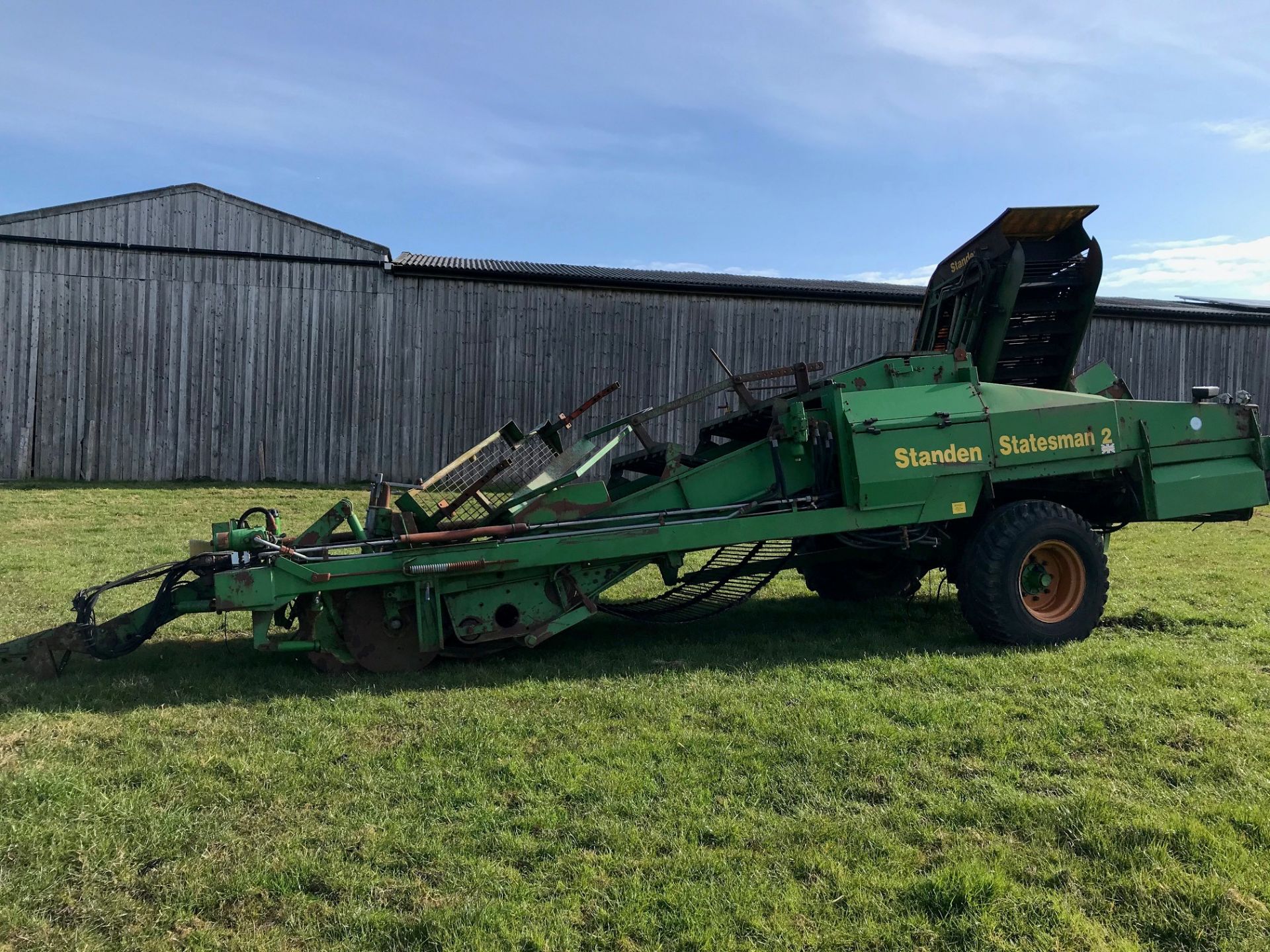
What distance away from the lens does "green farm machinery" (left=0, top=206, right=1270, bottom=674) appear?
17.5 feet

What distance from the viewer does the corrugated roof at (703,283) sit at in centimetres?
1650

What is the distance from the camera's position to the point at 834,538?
6.52 meters

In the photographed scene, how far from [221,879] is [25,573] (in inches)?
282

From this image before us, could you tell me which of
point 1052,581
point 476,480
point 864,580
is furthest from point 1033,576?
point 476,480

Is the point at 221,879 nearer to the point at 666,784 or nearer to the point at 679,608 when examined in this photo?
the point at 666,784

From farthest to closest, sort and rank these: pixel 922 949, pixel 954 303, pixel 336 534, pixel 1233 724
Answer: pixel 954 303 → pixel 336 534 → pixel 1233 724 → pixel 922 949

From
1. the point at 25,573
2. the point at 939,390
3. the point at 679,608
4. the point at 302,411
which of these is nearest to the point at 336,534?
the point at 679,608

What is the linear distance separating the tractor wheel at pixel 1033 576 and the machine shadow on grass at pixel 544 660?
234mm

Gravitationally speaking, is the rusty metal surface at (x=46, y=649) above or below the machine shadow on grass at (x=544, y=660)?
above

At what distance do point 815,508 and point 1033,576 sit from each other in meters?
1.64

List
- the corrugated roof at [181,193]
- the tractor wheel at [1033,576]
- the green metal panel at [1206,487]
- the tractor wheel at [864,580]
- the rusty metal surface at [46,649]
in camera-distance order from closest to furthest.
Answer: the rusty metal surface at [46,649] → the tractor wheel at [1033,576] → the green metal panel at [1206,487] → the tractor wheel at [864,580] → the corrugated roof at [181,193]

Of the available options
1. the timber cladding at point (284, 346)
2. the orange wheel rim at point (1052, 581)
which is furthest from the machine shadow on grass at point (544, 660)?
the timber cladding at point (284, 346)

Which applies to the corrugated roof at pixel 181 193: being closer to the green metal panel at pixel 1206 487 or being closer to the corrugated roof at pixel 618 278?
the corrugated roof at pixel 618 278

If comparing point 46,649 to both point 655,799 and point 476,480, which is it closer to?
point 476,480
